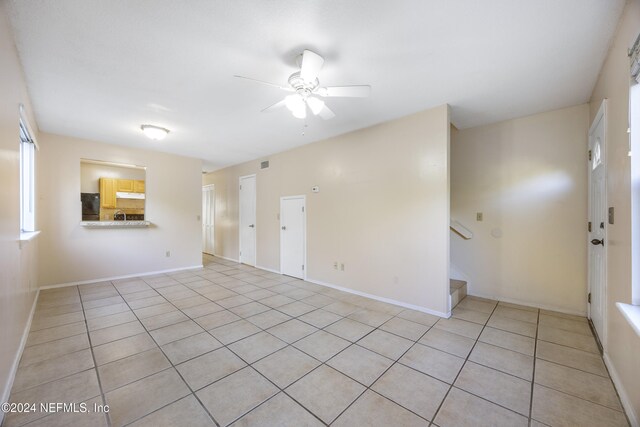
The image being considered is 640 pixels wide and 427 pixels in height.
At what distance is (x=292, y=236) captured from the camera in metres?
5.04

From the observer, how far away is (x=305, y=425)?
1.50 meters

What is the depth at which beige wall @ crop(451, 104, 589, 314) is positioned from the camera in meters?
3.13

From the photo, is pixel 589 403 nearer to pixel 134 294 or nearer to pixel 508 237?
pixel 508 237

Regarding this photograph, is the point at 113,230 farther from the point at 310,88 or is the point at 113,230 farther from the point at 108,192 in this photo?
the point at 310,88

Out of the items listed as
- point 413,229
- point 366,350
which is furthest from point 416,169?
point 366,350

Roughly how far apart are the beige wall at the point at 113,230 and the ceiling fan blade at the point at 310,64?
15.2ft

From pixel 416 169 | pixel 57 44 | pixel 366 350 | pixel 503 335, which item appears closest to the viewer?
pixel 57 44

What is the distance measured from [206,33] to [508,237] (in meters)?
4.25

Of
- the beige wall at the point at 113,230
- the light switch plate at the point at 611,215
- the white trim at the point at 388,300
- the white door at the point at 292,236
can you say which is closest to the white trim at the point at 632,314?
the light switch plate at the point at 611,215

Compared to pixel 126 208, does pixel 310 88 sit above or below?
above

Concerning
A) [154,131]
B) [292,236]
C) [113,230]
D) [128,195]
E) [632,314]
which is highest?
[154,131]

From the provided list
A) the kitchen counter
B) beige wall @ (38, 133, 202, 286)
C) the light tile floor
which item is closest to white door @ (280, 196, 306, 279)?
the light tile floor

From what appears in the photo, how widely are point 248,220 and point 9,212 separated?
4.34 metres

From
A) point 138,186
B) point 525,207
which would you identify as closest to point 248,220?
point 138,186
